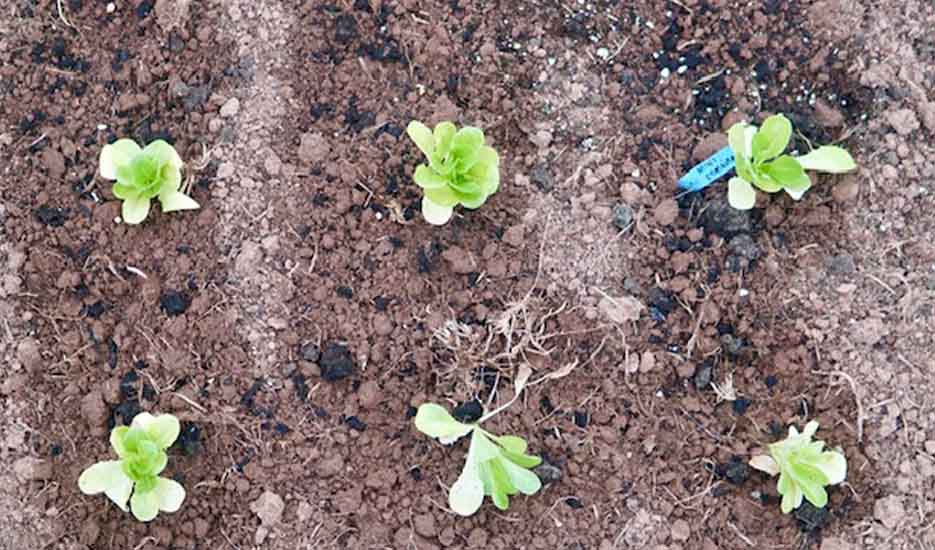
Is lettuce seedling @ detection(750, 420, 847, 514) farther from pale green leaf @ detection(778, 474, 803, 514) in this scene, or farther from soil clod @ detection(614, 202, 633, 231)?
soil clod @ detection(614, 202, 633, 231)

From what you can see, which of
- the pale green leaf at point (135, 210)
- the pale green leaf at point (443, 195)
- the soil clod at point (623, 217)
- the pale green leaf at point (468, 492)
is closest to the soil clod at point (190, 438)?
the pale green leaf at point (135, 210)

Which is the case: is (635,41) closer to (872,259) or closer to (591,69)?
(591,69)

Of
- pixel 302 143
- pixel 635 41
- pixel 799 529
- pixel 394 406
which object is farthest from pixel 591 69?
pixel 799 529

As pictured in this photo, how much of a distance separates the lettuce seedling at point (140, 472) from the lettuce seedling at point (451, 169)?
2.01 ft

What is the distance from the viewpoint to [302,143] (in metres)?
2.17

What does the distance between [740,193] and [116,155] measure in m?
1.15

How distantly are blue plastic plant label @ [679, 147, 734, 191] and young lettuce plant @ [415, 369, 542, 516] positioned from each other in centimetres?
58

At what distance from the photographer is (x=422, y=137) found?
2047 millimetres

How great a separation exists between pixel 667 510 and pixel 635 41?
2.95 ft

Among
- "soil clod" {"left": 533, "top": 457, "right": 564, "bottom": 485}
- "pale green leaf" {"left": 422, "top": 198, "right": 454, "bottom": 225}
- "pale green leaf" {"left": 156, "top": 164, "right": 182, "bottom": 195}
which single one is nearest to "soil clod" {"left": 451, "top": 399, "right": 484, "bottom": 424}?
"soil clod" {"left": 533, "top": 457, "right": 564, "bottom": 485}

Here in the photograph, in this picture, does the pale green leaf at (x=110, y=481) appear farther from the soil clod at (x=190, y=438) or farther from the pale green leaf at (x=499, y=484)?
the pale green leaf at (x=499, y=484)

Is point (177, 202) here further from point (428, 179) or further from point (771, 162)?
point (771, 162)

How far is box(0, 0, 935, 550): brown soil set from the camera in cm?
211

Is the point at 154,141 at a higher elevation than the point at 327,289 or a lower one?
higher
